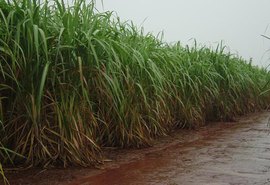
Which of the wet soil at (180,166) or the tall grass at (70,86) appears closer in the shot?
the wet soil at (180,166)

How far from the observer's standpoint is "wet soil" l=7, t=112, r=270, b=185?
2508 mm

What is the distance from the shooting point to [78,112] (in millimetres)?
2832

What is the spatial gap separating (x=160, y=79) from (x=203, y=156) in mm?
959

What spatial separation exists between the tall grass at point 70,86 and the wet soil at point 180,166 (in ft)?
0.48

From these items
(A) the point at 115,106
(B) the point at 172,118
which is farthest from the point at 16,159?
(B) the point at 172,118

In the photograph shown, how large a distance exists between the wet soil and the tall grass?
15cm

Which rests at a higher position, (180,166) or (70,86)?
(70,86)

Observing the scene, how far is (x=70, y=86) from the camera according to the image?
282 centimetres

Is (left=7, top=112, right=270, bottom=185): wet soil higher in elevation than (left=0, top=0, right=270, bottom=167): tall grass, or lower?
lower

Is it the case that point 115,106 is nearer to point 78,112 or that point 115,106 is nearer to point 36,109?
point 78,112

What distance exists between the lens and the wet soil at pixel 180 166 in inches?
98.7

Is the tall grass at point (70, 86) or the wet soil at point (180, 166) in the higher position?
the tall grass at point (70, 86)

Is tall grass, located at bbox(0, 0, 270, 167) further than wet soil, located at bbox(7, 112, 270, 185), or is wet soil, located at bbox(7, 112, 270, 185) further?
tall grass, located at bbox(0, 0, 270, 167)

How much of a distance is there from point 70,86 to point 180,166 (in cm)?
113
